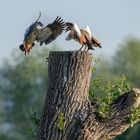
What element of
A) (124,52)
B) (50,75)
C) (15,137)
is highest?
(50,75)

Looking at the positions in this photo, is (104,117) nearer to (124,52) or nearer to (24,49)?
(24,49)

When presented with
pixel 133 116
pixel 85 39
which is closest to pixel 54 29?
pixel 85 39

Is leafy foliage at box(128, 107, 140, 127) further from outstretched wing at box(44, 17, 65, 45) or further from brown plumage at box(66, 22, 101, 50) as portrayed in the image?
outstretched wing at box(44, 17, 65, 45)

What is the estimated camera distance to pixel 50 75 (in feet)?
39.8

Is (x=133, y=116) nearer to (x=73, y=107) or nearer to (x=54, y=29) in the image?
(x=73, y=107)

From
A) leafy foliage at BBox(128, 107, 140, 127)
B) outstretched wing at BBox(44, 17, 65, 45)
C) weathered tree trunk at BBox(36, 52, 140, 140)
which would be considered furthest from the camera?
outstretched wing at BBox(44, 17, 65, 45)

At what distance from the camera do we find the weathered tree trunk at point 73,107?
1192 centimetres

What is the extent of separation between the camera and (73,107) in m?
12.0

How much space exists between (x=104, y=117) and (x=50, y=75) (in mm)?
757

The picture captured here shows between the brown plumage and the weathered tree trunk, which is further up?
the brown plumage

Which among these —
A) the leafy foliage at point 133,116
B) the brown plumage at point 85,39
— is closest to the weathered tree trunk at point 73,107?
the leafy foliage at point 133,116

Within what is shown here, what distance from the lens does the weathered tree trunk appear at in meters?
11.9

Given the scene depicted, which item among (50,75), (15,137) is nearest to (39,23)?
(50,75)

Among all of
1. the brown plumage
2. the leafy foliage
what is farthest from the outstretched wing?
the leafy foliage
